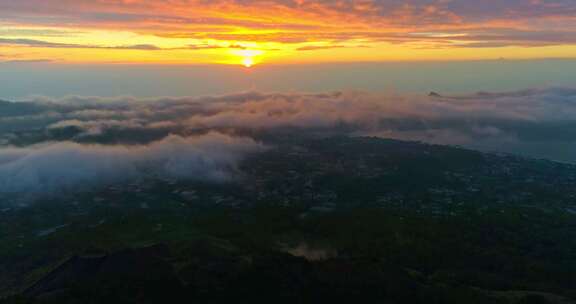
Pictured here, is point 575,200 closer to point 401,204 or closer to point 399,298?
point 401,204

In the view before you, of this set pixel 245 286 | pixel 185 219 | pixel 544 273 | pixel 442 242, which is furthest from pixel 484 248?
pixel 185 219

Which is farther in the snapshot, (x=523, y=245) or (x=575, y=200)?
(x=575, y=200)

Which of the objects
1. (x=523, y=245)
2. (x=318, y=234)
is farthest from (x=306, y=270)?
(x=523, y=245)

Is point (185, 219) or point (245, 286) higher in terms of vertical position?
point (245, 286)

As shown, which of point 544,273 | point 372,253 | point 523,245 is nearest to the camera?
point 544,273

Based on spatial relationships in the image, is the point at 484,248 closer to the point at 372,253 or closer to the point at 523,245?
the point at 523,245

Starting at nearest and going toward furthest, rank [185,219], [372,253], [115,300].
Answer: [115,300] → [372,253] → [185,219]
